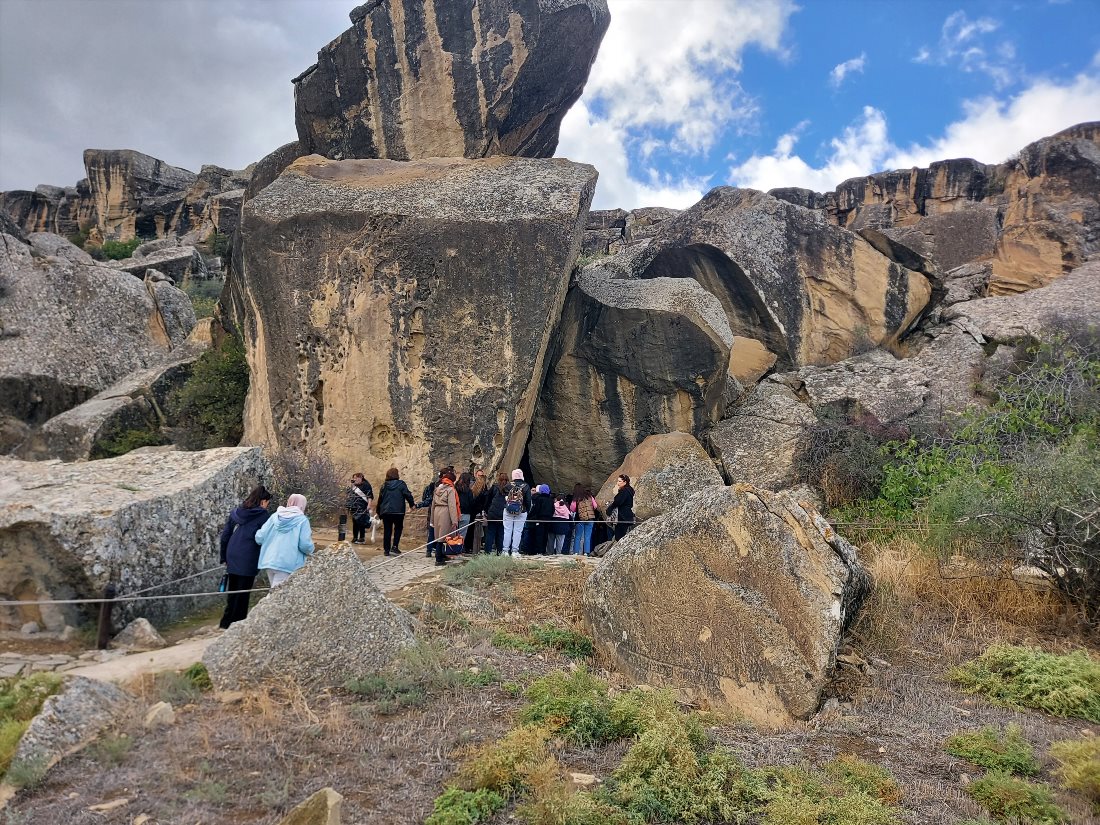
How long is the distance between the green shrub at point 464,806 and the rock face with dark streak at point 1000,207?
16.2 metres

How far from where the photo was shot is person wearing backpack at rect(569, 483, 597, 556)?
32.0ft

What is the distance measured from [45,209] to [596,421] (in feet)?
120

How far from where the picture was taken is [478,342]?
35.1 feet

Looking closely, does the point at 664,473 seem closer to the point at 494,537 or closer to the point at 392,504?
the point at 494,537

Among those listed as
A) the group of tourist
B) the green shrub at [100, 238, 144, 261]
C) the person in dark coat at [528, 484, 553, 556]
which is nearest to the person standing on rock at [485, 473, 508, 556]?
the group of tourist

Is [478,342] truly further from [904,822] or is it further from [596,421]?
[904,822]

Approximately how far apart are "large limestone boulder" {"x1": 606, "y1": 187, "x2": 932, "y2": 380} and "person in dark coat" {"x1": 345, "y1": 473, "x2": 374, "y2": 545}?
8.07 m

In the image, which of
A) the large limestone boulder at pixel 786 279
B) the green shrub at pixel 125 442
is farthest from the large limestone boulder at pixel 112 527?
the large limestone boulder at pixel 786 279

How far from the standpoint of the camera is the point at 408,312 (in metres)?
10.8

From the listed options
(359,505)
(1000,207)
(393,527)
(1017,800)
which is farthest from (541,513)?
(1000,207)

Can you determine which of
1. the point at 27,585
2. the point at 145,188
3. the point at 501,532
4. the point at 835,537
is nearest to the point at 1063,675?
the point at 835,537

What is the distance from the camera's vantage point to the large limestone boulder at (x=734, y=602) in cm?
464

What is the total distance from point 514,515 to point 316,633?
4276mm

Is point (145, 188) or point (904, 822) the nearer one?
point (904, 822)
